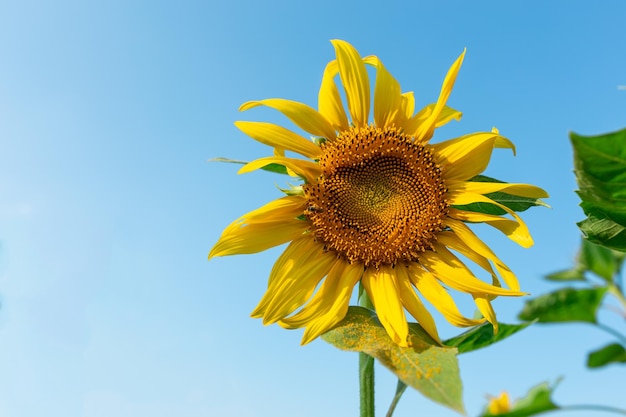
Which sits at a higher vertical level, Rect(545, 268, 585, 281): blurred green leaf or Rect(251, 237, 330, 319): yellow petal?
Rect(251, 237, 330, 319): yellow petal

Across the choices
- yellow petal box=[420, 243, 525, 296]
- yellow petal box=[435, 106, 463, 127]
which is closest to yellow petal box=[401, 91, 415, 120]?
yellow petal box=[435, 106, 463, 127]

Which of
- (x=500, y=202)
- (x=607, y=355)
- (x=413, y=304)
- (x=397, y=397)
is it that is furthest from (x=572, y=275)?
(x=397, y=397)

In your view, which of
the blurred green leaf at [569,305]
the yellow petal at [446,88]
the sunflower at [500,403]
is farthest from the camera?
the blurred green leaf at [569,305]

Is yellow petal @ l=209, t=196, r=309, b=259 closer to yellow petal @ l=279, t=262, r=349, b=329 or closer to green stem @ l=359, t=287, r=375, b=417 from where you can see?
yellow petal @ l=279, t=262, r=349, b=329

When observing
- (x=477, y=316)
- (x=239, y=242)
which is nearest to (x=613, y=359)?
(x=477, y=316)

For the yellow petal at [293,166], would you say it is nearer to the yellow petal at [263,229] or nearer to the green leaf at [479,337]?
the yellow petal at [263,229]

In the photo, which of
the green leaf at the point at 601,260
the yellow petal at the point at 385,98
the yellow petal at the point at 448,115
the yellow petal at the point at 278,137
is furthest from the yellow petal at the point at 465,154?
the green leaf at the point at 601,260
